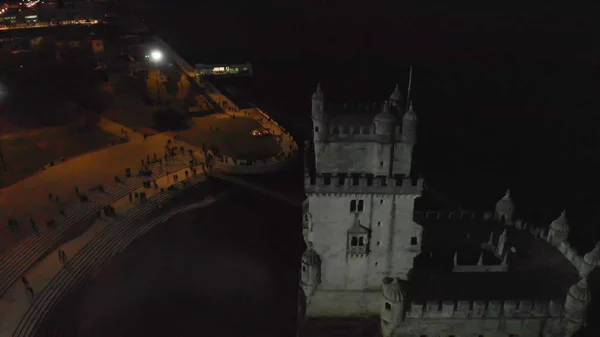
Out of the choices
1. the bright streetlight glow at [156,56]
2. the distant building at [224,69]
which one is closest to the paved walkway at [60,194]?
the bright streetlight glow at [156,56]

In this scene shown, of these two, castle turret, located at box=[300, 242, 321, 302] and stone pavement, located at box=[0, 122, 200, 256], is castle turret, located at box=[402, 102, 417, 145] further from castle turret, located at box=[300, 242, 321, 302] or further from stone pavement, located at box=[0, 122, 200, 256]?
stone pavement, located at box=[0, 122, 200, 256]

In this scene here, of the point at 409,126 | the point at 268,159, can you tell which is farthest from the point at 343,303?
the point at 268,159

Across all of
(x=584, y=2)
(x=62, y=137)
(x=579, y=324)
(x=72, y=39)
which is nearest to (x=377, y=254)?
(x=579, y=324)

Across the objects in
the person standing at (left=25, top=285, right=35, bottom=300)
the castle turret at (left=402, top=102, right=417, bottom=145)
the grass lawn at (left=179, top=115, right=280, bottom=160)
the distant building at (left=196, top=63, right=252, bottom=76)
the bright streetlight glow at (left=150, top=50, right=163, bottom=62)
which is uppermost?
the castle turret at (left=402, top=102, right=417, bottom=145)

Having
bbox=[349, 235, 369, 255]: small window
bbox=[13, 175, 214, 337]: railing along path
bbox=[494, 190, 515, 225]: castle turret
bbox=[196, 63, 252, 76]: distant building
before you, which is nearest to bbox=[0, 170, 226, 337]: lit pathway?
bbox=[13, 175, 214, 337]: railing along path

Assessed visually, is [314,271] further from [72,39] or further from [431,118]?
[72,39]

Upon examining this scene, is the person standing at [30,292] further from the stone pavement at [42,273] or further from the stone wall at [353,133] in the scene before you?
the stone wall at [353,133]

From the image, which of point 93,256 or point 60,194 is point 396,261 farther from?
point 60,194
